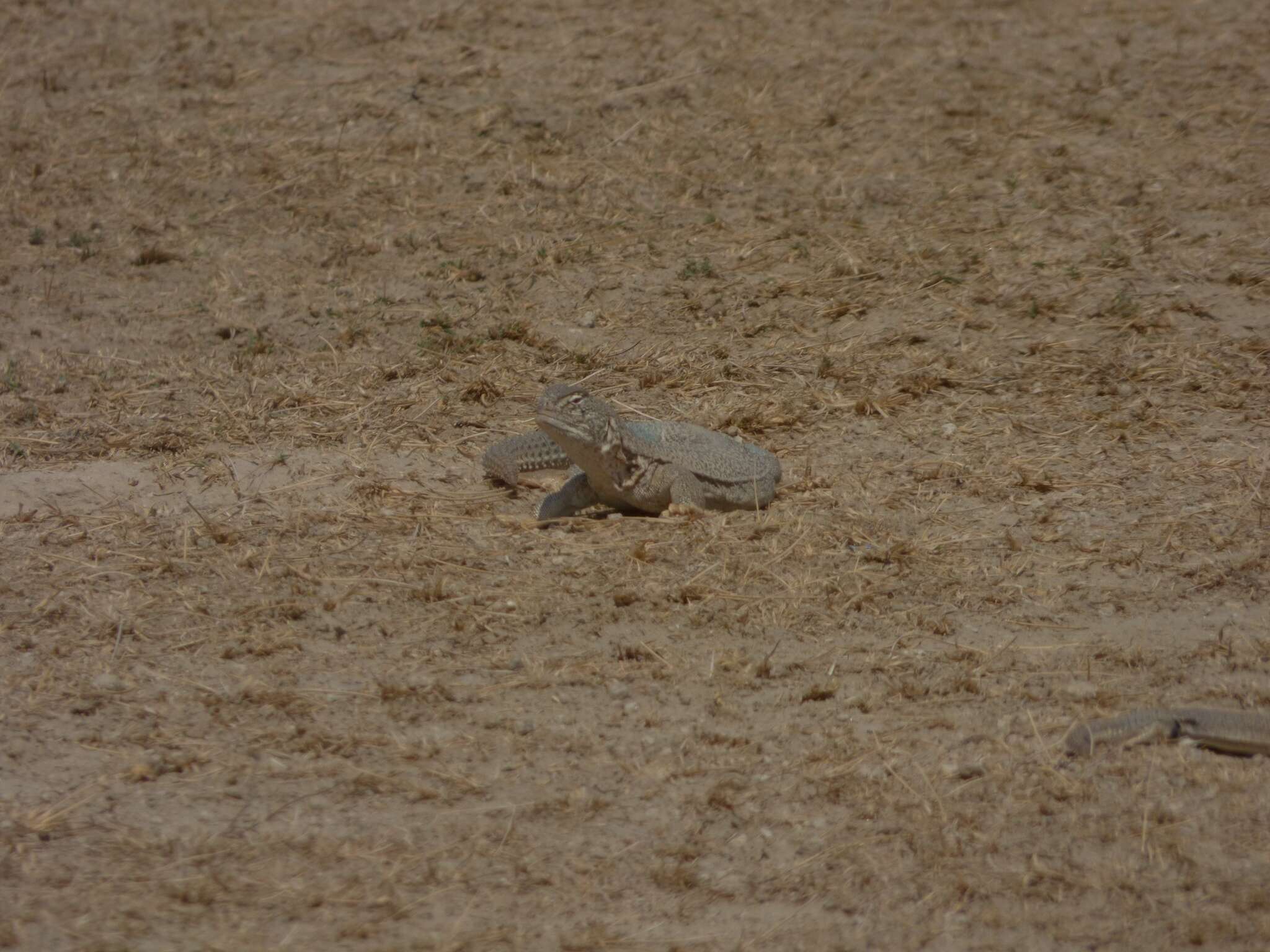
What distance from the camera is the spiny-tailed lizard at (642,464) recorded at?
702 cm

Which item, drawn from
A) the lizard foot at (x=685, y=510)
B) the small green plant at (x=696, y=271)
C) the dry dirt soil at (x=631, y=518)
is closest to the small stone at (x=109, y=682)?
the dry dirt soil at (x=631, y=518)

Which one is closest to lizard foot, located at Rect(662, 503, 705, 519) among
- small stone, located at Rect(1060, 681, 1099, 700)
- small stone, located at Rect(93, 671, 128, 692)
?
small stone, located at Rect(1060, 681, 1099, 700)

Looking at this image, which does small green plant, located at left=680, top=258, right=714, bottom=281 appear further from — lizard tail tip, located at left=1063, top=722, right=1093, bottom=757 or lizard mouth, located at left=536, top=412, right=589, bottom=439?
lizard tail tip, located at left=1063, top=722, right=1093, bottom=757

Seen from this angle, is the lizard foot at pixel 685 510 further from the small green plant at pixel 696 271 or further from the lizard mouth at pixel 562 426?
the small green plant at pixel 696 271

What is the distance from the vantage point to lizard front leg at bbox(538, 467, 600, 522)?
7.34 meters

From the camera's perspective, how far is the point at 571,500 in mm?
7441

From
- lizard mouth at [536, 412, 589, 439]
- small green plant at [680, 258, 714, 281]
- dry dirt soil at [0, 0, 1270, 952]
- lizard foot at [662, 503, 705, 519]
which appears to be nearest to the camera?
dry dirt soil at [0, 0, 1270, 952]

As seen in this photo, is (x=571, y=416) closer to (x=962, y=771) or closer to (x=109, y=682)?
(x=109, y=682)

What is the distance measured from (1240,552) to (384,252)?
20.5 feet

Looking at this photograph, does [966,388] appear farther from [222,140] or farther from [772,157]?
[222,140]

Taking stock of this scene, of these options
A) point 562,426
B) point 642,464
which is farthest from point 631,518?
point 562,426

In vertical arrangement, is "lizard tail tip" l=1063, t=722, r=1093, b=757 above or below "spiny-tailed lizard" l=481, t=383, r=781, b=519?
below

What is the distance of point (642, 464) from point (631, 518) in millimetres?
321

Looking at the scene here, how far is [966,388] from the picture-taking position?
8406 mm
